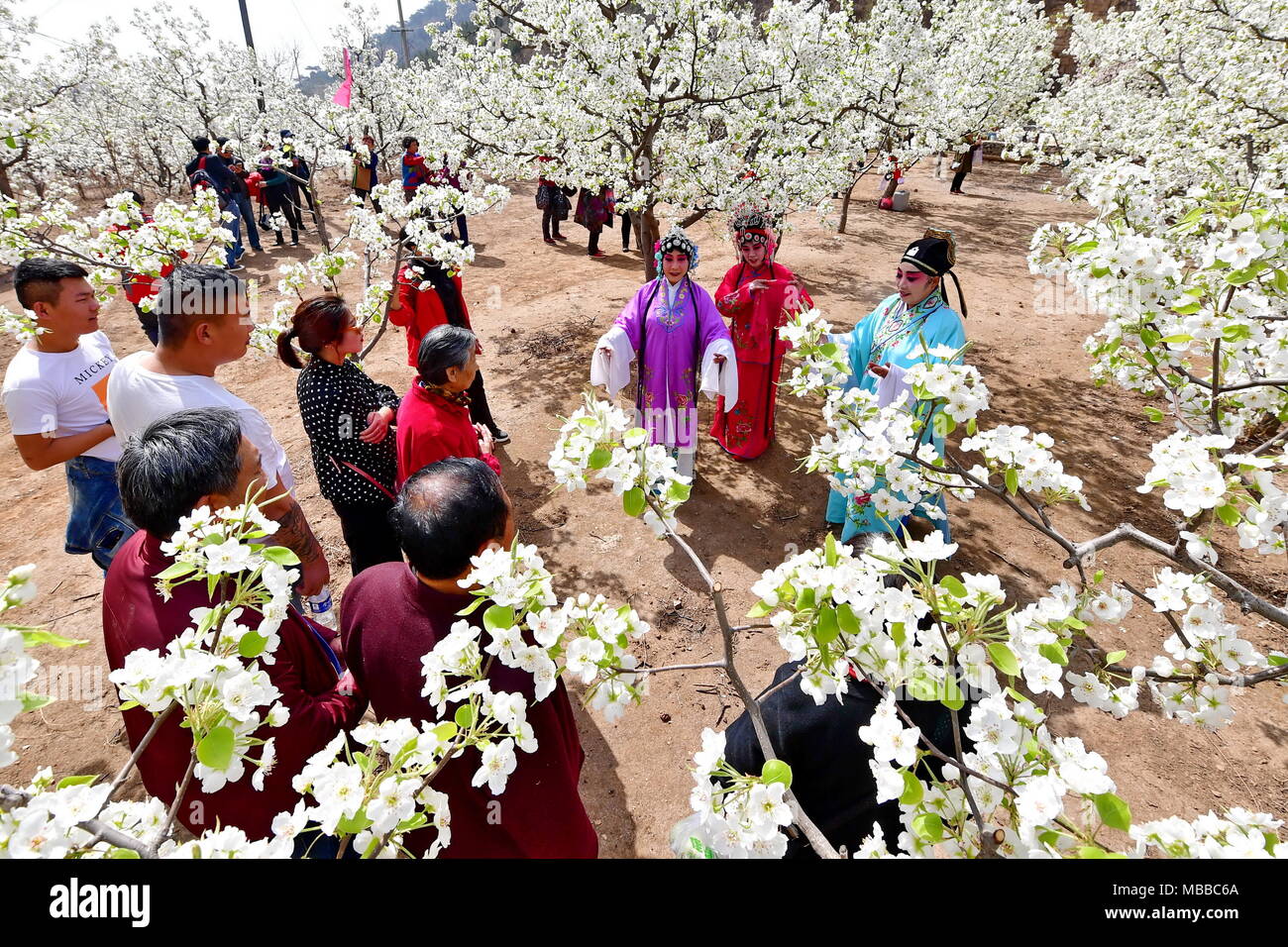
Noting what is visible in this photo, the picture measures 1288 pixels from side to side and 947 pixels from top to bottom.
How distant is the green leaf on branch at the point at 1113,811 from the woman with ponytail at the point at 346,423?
2.77 m

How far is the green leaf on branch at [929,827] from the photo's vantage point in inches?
42.0

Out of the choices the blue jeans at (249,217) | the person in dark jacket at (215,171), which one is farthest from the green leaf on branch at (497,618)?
the blue jeans at (249,217)

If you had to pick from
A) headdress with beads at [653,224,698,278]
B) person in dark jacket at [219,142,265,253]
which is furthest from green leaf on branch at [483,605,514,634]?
person in dark jacket at [219,142,265,253]

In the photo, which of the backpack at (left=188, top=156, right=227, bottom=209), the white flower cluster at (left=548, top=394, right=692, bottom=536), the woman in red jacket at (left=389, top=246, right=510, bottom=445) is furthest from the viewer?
the backpack at (left=188, top=156, right=227, bottom=209)

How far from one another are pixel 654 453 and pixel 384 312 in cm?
316

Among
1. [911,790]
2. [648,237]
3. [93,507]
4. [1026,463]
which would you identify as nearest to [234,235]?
[648,237]

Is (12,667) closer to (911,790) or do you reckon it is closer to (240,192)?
(911,790)

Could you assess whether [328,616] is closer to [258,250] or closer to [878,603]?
[878,603]

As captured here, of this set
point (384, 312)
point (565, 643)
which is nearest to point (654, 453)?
point (565, 643)

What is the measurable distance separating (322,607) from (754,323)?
3.84 meters

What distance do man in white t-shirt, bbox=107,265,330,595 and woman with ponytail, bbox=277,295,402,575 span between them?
0.31 metres

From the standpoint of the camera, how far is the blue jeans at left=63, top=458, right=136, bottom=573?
9.59 ft

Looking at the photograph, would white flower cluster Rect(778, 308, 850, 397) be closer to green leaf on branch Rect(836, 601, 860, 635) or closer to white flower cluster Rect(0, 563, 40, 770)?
green leaf on branch Rect(836, 601, 860, 635)

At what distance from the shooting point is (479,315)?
28.3 feet
